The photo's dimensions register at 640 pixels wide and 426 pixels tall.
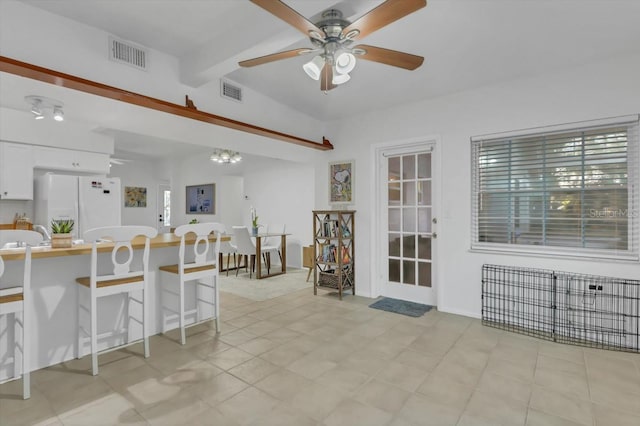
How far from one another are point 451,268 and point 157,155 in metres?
7.29

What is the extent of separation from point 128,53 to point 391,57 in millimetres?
2179

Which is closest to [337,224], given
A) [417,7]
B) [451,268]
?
[451,268]

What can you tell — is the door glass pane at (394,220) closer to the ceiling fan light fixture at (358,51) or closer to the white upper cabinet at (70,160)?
the ceiling fan light fixture at (358,51)

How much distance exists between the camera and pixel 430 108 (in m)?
3.97

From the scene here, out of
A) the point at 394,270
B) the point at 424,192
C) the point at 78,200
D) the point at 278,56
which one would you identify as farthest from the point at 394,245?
the point at 78,200

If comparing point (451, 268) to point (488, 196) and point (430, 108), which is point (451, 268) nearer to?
point (488, 196)

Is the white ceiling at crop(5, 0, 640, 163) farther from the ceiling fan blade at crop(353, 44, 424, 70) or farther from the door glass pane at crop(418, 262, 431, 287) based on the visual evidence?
the door glass pane at crop(418, 262, 431, 287)

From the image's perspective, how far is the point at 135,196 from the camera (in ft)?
26.8

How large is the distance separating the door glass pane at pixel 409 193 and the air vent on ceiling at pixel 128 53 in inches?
127

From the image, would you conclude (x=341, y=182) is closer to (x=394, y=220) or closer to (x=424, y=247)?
(x=394, y=220)

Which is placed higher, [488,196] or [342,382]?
[488,196]

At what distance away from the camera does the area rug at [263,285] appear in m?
4.65

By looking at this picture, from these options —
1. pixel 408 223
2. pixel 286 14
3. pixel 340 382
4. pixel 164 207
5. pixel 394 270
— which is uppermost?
pixel 286 14

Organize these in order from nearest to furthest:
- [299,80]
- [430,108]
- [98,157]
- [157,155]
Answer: [299,80], [430,108], [98,157], [157,155]
